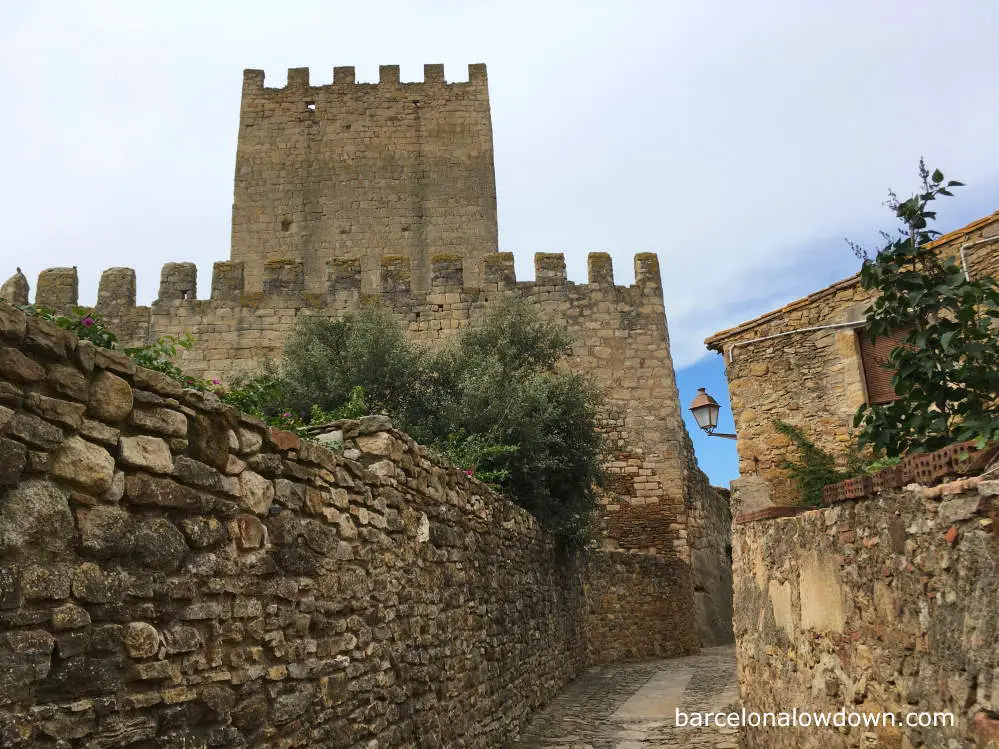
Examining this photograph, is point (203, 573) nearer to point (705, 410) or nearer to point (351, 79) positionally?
point (705, 410)

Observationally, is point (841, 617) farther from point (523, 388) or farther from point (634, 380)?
point (634, 380)

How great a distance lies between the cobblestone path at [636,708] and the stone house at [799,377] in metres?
2.21

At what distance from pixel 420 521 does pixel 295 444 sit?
63.9 inches

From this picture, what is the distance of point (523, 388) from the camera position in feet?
29.9

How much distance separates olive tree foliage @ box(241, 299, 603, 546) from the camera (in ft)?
28.4

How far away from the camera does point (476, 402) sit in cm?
868

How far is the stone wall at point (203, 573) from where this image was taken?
7.28 ft

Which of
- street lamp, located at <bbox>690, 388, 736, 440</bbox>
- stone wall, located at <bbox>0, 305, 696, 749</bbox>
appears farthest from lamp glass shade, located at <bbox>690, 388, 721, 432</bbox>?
stone wall, located at <bbox>0, 305, 696, 749</bbox>

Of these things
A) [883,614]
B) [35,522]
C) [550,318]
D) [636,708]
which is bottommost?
[636,708]

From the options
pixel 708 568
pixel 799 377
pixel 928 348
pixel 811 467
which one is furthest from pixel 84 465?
pixel 708 568

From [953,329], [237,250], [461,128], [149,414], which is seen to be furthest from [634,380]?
[149,414]

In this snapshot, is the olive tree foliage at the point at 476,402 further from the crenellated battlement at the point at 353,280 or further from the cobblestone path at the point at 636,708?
the crenellated battlement at the point at 353,280

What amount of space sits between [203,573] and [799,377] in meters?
7.57

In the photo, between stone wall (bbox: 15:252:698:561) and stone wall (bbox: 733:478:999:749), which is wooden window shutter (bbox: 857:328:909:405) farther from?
stone wall (bbox: 15:252:698:561)
